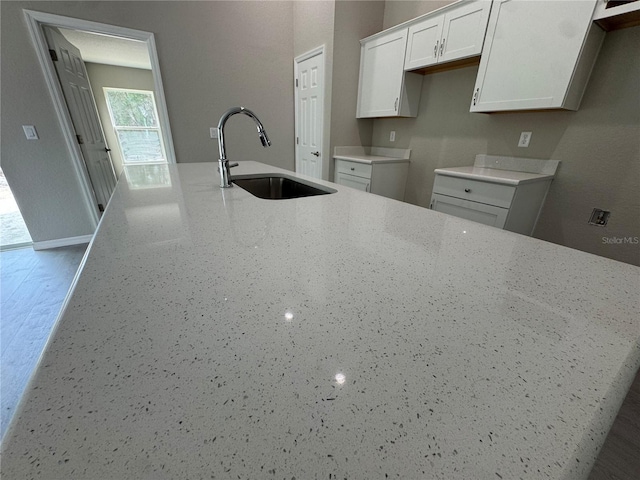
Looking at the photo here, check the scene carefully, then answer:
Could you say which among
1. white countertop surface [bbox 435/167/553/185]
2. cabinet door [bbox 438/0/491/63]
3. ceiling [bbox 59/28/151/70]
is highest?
ceiling [bbox 59/28/151/70]

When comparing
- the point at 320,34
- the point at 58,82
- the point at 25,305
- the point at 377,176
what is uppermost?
the point at 320,34

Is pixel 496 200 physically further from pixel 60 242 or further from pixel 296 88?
pixel 60 242

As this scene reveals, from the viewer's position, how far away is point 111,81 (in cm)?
488

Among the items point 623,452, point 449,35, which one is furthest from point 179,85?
point 623,452

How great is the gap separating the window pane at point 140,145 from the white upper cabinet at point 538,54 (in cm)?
613

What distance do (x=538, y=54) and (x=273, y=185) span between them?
6.17 feet

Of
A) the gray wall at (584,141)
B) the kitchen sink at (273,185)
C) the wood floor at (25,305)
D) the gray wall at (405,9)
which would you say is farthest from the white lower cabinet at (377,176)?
the wood floor at (25,305)

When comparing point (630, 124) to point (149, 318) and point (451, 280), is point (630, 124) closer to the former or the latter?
point (451, 280)

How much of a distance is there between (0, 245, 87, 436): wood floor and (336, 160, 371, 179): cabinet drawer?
2677mm

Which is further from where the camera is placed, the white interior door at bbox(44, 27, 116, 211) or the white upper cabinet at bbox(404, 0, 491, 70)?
the white interior door at bbox(44, 27, 116, 211)

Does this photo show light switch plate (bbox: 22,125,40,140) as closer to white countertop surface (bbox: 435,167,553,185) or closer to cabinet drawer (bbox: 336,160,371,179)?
cabinet drawer (bbox: 336,160,371,179)

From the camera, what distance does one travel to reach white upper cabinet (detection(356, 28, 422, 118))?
101 inches

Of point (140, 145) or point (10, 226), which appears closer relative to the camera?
point (10, 226)

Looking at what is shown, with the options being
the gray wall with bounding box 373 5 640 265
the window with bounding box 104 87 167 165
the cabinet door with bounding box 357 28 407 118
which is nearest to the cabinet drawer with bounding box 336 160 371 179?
the cabinet door with bounding box 357 28 407 118
